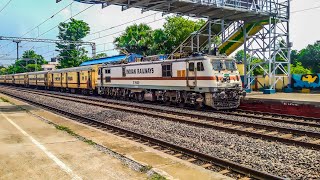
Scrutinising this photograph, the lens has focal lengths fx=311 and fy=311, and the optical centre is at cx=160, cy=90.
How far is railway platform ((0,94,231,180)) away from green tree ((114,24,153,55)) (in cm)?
4546

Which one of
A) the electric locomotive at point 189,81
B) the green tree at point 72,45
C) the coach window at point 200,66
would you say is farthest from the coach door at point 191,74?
the green tree at point 72,45

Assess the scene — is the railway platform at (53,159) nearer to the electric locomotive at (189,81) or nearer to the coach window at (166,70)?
the electric locomotive at (189,81)

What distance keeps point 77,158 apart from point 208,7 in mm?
17726

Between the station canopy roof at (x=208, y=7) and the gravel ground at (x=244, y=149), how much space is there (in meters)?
10.1

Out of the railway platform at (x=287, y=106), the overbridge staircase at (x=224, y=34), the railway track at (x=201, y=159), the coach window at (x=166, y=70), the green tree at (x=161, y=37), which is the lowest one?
the railway track at (x=201, y=159)

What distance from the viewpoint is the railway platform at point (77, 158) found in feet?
24.5

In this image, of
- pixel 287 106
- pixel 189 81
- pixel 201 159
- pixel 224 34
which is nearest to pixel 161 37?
pixel 224 34

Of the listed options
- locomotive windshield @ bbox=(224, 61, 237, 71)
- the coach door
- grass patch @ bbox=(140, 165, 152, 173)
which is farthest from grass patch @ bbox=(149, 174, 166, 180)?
locomotive windshield @ bbox=(224, 61, 237, 71)

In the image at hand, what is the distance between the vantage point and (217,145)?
10555mm

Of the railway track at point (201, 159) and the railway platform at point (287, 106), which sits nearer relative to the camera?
the railway track at point (201, 159)

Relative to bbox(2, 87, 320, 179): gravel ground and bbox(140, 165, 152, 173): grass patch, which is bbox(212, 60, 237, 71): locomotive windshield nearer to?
bbox(2, 87, 320, 179): gravel ground

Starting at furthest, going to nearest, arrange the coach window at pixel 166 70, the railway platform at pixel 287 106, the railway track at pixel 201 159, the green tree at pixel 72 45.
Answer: the green tree at pixel 72 45 → the coach window at pixel 166 70 → the railway platform at pixel 287 106 → the railway track at pixel 201 159

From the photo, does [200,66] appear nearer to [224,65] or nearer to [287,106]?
[224,65]

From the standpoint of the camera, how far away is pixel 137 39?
197ft
